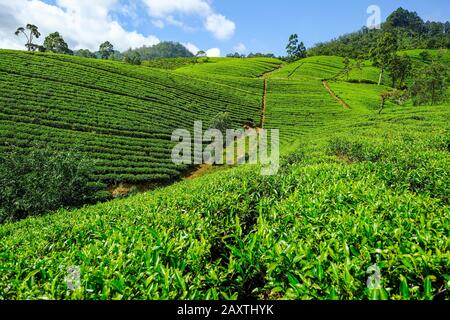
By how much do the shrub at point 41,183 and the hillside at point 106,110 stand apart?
3.06 m

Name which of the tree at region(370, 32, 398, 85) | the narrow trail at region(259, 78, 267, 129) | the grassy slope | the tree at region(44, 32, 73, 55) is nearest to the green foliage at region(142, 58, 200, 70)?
the tree at region(44, 32, 73, 55)

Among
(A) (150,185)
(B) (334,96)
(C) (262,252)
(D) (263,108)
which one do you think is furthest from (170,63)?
(C) (262,252)

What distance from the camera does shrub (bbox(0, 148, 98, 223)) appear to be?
81.5 ft

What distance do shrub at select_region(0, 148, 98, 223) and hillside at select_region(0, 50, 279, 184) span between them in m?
3.06

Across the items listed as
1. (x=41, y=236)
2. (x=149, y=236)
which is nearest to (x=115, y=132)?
(x=41, y=236)

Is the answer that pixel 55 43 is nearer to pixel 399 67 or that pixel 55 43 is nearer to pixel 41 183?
pixel 41 183

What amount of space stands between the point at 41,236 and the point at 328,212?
839 cm

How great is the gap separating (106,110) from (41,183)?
795 inches

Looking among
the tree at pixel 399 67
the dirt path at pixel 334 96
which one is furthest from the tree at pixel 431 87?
the tree at pixel 399 67

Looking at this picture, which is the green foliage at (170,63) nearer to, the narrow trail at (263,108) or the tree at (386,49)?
the narrow trail at (263,108)

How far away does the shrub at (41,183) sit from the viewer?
24828mm

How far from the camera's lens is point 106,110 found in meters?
43.6
